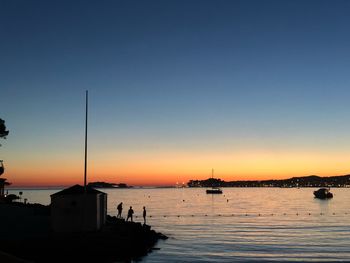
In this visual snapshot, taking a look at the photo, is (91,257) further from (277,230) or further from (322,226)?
(322,226)

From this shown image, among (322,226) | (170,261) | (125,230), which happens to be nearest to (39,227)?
(125,230)

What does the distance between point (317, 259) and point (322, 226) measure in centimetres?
3473

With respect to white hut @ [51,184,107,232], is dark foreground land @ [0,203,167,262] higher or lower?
lower

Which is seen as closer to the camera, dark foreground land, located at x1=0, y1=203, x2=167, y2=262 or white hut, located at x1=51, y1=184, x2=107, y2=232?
dark foreground land, located at x1=0, y1=203, x2=167, y2=262

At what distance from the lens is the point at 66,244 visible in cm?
3005

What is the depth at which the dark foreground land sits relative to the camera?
2778cm

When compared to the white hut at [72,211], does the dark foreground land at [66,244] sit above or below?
below

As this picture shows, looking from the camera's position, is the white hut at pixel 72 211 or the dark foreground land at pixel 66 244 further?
the white hut at pixel 72 211

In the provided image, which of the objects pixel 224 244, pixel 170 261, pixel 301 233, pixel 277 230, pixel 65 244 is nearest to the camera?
pixel 65 244

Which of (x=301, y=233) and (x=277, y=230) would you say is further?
(x=277, y=230)

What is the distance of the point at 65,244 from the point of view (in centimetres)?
3000

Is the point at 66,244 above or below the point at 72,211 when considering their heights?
below

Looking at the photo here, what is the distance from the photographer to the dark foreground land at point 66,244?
27784 millimetres

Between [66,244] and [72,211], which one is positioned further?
[72,211]
